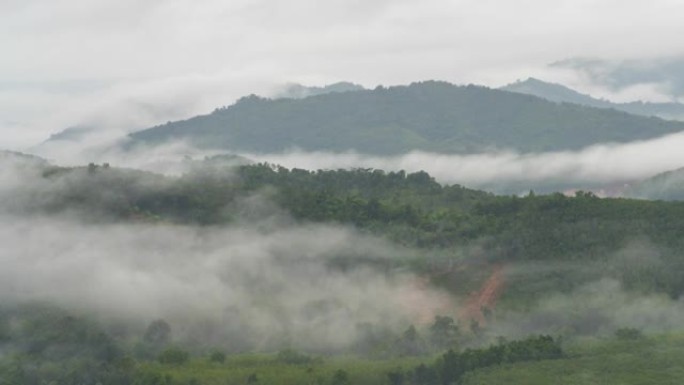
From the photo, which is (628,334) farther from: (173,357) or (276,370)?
(173,357)

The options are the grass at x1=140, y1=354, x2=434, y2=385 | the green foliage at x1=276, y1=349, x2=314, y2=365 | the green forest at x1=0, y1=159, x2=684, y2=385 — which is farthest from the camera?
the green foliage at x1=276, y1=349, x2=314, y2=365

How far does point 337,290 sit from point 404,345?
22775mm

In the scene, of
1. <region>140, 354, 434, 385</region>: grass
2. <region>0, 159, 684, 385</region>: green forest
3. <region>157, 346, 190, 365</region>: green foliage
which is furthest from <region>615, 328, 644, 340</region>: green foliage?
<region>157, 346, 190, 365</region>: green foliage

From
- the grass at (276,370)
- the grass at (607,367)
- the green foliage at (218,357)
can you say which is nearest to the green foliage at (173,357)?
the grass at (276,370)

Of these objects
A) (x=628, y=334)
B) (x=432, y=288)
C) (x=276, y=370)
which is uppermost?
(x=432, y=288)

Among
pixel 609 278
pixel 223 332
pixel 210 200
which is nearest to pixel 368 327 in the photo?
pixel 223 332

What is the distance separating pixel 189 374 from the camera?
90688 millimetres

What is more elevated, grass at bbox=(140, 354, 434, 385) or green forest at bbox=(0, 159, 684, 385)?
green forest at bbox=(0, 159, 684, 385)

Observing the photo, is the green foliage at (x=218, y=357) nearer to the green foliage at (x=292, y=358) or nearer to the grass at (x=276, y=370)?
the grass at (x=276, y=370)

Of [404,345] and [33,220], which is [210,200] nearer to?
[33,220]

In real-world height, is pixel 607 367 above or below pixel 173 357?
below

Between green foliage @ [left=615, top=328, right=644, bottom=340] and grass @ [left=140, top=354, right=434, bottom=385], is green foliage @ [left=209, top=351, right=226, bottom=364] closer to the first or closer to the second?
grass @ [left=140, top=354, right=434, bottom=385]

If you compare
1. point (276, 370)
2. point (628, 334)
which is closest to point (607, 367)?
point (628, 334)

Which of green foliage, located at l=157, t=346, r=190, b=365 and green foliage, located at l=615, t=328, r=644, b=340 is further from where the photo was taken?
green foliage, located at l=157, t=346, r=190, b=365
